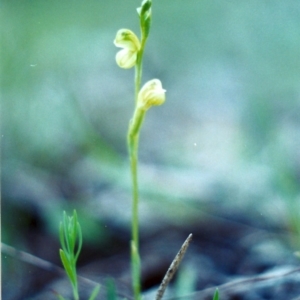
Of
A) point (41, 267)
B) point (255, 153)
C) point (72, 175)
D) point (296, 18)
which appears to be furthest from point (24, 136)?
point (296, 18)

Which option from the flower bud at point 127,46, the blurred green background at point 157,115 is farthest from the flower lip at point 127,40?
the blurred green background at point 157,115

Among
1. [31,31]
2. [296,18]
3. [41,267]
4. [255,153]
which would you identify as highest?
[296,18]

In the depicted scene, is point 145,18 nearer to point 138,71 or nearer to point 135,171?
point 138,71

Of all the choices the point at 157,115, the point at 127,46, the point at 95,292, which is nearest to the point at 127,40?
the point at 127,46

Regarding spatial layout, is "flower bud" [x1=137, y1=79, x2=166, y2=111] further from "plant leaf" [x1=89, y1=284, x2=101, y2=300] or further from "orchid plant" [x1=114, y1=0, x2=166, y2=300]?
"plant leaf" [x1=89, y1=284, x2=101, y2=300]

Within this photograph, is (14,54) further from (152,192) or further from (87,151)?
(152,192)
